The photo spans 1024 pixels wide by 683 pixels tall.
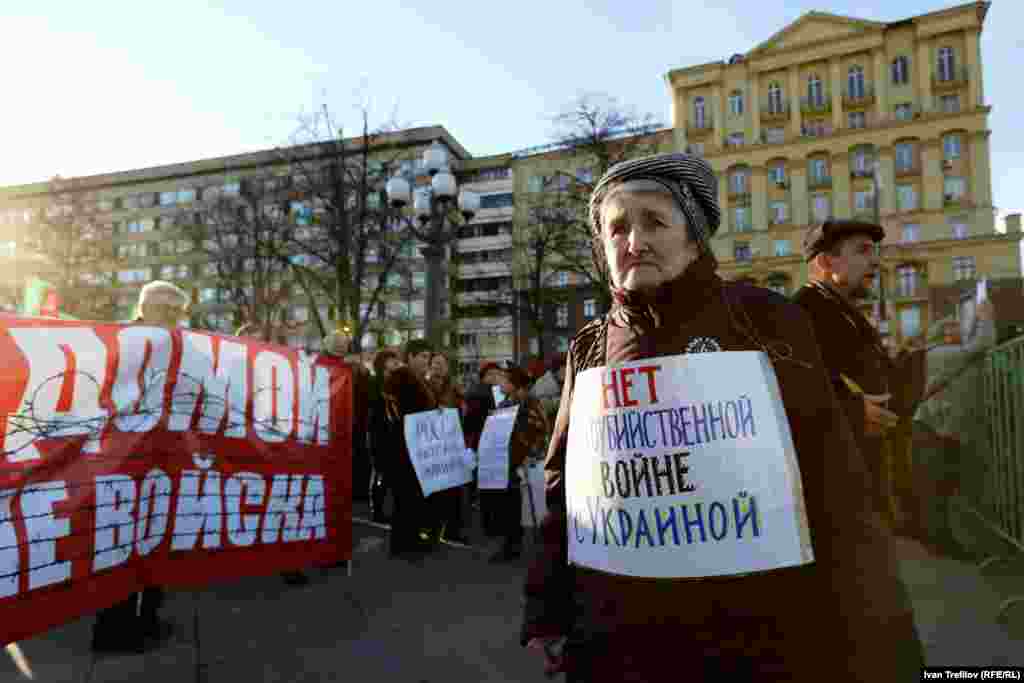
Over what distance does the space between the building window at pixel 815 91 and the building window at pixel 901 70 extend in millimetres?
5564

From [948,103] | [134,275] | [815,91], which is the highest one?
[815,91]

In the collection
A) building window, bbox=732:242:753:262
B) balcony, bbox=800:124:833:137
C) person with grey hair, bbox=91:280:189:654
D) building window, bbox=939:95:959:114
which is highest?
building window, bbox=939:95:959:114

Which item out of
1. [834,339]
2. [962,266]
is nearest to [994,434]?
[834,339]

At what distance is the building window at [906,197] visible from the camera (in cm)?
5159

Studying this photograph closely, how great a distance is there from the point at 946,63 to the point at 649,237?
66.0 metres

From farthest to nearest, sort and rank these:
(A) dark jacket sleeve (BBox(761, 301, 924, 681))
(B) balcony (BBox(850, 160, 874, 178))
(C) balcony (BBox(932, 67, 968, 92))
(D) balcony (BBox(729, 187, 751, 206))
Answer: (D) balcony (BBox(729, 187, 751, 206))
(B) balcony (BBox(850, 160, 874, 178))
(C) balcony (BBox(932, 67, 968, 92))
(A) dark jacket sleeve (BBox(761, 301, 924, 681))

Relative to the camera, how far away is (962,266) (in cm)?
4809

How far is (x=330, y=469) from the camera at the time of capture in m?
4.26

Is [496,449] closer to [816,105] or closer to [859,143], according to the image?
[859,143]

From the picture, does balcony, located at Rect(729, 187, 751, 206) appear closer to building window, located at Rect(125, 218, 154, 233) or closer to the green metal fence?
the green metal fence

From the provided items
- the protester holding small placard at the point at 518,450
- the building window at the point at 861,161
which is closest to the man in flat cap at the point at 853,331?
the protester holding small placard at the point at 518,450

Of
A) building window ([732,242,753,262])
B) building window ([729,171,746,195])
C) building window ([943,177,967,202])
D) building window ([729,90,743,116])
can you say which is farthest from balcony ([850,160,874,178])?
building window ([729,90,743,116])

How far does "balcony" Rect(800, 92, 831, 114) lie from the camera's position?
5616cm

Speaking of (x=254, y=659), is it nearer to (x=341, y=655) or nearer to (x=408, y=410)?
(x=341, y=655)
